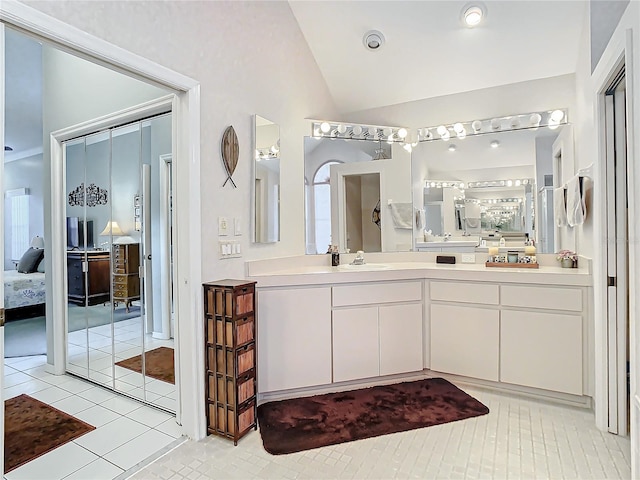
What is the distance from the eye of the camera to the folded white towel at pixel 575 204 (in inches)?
101

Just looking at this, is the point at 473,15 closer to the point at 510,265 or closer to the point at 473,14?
the point at 473,14

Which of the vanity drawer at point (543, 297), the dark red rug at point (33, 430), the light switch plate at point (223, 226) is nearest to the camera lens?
the dark red rug at point (33, 430)

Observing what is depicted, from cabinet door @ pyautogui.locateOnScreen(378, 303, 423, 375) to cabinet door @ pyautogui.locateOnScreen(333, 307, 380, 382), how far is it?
0.22ft

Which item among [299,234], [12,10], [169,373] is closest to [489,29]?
[299,234]

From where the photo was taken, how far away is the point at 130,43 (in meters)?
1.83

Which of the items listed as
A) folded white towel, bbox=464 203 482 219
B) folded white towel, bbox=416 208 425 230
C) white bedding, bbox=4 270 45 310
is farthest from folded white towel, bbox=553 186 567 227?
white bedding, bbox=4 270 45 310

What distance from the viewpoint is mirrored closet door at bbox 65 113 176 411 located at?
281 cm

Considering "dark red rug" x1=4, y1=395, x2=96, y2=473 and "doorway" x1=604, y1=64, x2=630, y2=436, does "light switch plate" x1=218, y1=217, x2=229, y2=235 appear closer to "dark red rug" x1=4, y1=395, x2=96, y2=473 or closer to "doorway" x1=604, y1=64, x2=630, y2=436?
"dark red rug" x1=4, y1=395, x2=96, y2=473

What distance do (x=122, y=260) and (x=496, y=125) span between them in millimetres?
3394

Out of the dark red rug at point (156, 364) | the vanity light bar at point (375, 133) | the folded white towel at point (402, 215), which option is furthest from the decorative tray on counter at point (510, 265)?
the dark red rug at point (156, 364)

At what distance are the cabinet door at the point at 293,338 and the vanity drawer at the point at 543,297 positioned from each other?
4.29ft

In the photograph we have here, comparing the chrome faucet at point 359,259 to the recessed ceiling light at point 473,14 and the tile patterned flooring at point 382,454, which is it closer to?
the tile patterned flooring at point 382,454

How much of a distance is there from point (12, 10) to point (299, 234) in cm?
231

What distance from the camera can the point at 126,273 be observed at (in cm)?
293
